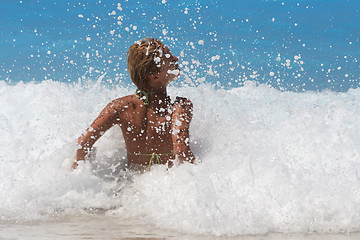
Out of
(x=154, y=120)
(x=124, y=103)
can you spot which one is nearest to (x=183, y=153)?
(x=154, y=120)

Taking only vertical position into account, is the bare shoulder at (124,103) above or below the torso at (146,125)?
above

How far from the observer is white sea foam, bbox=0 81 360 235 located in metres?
2.81

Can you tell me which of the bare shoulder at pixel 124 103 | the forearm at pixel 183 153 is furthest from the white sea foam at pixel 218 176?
the bare shoulder at pixel 124 103

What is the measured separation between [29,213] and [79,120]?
1471 millimetres

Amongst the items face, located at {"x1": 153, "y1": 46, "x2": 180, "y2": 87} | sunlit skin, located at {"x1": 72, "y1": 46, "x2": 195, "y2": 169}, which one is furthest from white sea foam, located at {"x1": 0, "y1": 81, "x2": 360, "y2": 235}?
face, located at {"x1": 153, "y1": 46, "x2": 180, "y2": 87}

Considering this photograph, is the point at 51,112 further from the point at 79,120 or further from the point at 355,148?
the point at 355,148

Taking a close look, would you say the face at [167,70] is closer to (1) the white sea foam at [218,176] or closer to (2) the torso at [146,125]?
(2) the torso at [146,125]

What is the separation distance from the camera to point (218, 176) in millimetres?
3164

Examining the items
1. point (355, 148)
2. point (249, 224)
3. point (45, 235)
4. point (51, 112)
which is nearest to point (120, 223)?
point (45, 235)

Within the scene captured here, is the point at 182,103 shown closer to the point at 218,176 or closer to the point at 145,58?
the point at 145,58

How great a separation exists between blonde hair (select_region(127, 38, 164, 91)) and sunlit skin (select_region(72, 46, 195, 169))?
43 millimetres

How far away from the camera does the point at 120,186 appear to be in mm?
3623

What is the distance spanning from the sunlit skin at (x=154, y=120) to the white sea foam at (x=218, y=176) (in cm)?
20

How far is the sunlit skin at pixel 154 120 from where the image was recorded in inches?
135
